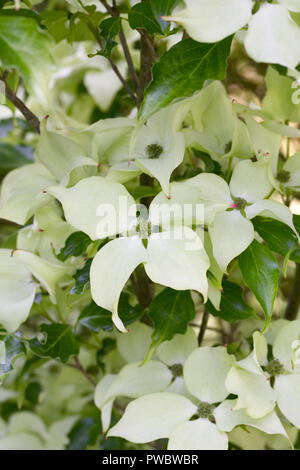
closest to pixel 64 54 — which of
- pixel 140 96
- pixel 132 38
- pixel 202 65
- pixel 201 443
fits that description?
pixel 132 38

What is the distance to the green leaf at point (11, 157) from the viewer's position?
98 centimetres

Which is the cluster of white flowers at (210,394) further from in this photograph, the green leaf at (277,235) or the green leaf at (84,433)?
the green leaf at (84,433)

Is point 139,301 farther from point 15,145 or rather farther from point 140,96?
point 15,145

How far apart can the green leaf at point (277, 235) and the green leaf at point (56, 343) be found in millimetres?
228

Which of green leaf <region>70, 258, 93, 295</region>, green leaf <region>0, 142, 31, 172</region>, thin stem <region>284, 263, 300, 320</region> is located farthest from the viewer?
green leaf <region>0, 142, 31, 172</region>

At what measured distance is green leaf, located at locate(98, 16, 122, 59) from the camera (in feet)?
1.74

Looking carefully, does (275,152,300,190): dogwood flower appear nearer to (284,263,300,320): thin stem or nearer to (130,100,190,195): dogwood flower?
(130,100,190,195): dogwood flower

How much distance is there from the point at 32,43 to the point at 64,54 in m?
0.47

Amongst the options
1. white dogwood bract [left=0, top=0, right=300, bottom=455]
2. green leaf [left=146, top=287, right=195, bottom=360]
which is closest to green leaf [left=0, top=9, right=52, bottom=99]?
white dogwood bract [left=0, top=0, right=300, bottom=455]

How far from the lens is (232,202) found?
0.54 m

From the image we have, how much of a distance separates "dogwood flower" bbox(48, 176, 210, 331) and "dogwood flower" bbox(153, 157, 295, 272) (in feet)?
0.08

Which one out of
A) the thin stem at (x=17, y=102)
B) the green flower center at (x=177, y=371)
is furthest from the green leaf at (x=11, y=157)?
the green flower center at (x=177, y=371)

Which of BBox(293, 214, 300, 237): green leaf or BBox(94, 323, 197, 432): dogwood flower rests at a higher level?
BBox(293, 214, 300, 237): green leaf

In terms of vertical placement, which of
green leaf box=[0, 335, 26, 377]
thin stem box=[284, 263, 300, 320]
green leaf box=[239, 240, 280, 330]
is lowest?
thin stem box=[284, 263, 300, 320]
